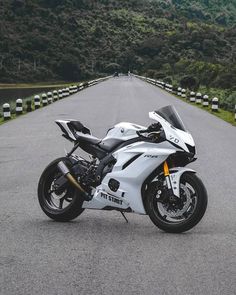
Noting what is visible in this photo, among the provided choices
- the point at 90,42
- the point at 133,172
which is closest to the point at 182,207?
the point at 133,172

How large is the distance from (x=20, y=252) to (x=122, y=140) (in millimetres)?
1623

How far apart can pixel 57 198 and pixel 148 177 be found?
3.97ft

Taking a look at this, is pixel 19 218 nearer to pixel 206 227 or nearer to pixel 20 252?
pixel 20 252

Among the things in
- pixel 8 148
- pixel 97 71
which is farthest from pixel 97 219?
pixel 97 71

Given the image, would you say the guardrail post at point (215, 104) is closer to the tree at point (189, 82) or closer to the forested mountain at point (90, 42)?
the tree at point (189, 82)

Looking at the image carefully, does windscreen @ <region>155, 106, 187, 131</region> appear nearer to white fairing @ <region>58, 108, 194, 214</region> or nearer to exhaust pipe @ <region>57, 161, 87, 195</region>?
white fairing @ <region>58, 108, 194, 214</region>

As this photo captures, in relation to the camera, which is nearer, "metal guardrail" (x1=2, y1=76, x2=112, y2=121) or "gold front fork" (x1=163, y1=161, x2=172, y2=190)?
"gold front fork" (x1=163, y1=161, x2=172, y2=190)

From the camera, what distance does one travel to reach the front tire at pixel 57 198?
259 inches

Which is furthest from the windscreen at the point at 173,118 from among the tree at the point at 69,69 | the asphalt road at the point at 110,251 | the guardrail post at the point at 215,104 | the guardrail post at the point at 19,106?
the tree at the point at 69,69

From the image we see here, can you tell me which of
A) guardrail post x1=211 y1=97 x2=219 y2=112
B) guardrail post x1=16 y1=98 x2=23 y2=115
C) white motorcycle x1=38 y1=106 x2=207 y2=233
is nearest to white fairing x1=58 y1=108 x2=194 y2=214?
white motorcycle x1=38 y1=106 x2=207 y2=233

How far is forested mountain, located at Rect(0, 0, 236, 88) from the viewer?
368ft

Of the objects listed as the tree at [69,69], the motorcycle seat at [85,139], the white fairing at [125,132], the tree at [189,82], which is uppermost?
the white fairing at [125,132]

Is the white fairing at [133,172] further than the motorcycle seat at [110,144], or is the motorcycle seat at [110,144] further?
the motorcycle seat at [110,144]

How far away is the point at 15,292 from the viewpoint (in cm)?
454
